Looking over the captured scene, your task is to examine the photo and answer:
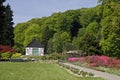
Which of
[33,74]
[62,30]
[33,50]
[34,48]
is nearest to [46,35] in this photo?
[62,30]

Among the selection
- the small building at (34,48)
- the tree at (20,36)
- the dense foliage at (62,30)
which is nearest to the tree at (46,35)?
the dense foliage at (62,30)

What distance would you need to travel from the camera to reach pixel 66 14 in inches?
4564

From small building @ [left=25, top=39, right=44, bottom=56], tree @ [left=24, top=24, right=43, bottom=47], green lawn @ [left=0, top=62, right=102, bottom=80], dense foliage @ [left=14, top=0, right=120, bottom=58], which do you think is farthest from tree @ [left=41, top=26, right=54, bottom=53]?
green lawn @ [left=0, top=62, right=102, bottom=80]

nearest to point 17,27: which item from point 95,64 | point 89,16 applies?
point 89,16

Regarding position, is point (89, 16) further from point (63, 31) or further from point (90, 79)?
point (90, 79)

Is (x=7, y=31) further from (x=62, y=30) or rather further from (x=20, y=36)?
(x=20, y=36)

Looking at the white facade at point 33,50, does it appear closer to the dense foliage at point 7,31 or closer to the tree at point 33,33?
the tree at point 33,33

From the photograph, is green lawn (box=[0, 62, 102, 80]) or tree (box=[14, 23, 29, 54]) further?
tree (box=[14, 23, 29, 54])

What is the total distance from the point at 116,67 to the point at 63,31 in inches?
3003

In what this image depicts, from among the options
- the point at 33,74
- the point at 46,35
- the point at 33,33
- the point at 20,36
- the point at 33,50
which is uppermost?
the point at 33,33

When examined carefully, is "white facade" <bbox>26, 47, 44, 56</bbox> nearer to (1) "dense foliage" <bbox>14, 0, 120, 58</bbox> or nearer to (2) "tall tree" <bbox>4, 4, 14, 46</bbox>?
(1) "dense foliage" <bbox>14, 0, 120, 58</bbox>

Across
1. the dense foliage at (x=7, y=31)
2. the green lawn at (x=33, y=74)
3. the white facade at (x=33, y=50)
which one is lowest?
the green lawn at (x=33, y=74)

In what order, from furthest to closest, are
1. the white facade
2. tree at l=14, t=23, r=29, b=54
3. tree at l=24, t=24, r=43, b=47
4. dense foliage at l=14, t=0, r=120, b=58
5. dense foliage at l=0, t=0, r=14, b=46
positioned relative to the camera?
1. tree at l=14, t=23, r=29, b=54
2. tree at l=24, t=24, r=43, b=47
3. dense foliage at l=14, t=0, r=120, b=58
4. the white facade
5. dense foliage at l=0, t=0, r=14, b=46

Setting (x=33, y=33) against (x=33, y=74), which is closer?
(x=33, y=74)
